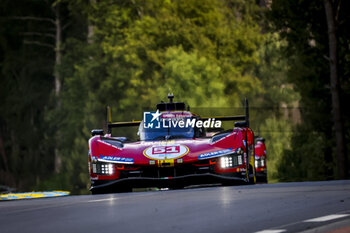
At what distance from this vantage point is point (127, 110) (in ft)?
202

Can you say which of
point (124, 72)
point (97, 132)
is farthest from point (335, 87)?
point (124, 72)

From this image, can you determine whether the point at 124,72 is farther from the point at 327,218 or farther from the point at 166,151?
the point at 327,218

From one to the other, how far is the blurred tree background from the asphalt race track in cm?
2042

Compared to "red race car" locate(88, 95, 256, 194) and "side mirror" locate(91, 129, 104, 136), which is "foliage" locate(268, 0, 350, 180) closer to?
"side mirror" locate(91, 129, 104, 136)

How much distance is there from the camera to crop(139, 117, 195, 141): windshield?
17.0 m

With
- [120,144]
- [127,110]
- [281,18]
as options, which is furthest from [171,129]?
[127,110]

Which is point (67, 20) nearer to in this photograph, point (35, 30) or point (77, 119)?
point (35, 30)

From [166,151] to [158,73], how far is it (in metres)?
43.3

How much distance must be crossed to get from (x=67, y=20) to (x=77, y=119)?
15.8m

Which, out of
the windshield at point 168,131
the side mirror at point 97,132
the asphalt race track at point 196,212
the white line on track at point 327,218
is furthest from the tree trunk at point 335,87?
the white line on track at point 327,218

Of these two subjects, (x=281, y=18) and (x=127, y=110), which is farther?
(x=127, y=110)

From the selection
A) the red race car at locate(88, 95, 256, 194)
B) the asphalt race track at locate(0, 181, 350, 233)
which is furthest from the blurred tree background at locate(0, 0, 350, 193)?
the asphalt race track at locate(0, 181, 350, 233)

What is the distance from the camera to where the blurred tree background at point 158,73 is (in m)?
34.8

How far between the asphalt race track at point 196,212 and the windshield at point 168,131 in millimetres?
3634
